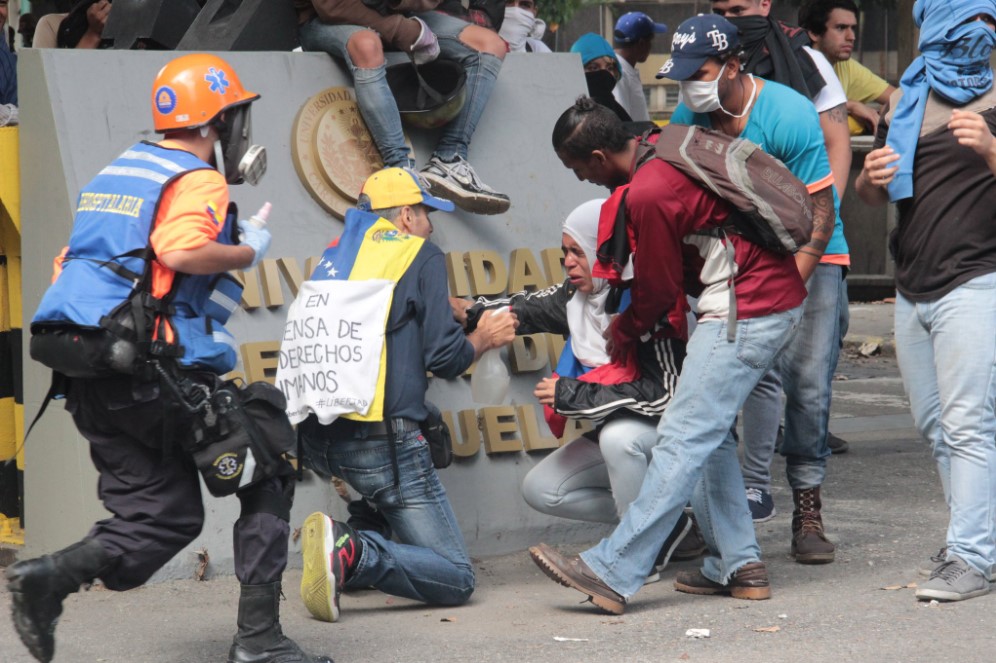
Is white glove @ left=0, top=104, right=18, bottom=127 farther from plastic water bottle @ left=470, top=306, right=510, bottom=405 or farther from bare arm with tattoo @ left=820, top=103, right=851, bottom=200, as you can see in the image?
bare arm with tattoo @ left=820, top=103, right=851, bottom=200

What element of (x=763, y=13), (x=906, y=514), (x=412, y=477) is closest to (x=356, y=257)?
(x=412, y=477)

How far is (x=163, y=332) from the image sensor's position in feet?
13.7

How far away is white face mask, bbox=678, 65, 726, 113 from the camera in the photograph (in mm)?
5297

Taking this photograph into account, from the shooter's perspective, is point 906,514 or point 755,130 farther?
point 906,514

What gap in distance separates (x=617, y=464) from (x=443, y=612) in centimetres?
84

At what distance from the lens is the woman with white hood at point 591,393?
5238 mm

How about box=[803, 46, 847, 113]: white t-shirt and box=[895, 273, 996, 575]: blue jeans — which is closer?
box=[895, 273, 996, 575]: blue jeans

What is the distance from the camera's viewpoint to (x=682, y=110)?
5711 millimetres

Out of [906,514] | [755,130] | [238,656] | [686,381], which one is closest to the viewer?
[238,656]

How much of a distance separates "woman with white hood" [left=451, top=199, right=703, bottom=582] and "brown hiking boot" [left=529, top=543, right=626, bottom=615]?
Answer: 393 millimetres

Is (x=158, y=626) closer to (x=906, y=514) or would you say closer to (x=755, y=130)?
(x=755, y=130)

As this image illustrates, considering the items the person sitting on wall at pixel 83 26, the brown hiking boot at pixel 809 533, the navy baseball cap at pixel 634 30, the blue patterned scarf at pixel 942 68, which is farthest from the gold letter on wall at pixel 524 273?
the navy baseball cap at pixel 634 30

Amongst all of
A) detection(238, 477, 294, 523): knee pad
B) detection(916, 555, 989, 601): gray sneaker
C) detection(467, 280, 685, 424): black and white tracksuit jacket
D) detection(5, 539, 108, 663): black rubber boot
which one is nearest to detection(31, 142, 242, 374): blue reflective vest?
detection(238, 477, 294, 523): knee pad

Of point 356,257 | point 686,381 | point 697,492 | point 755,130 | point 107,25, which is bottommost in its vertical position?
point 697,492
